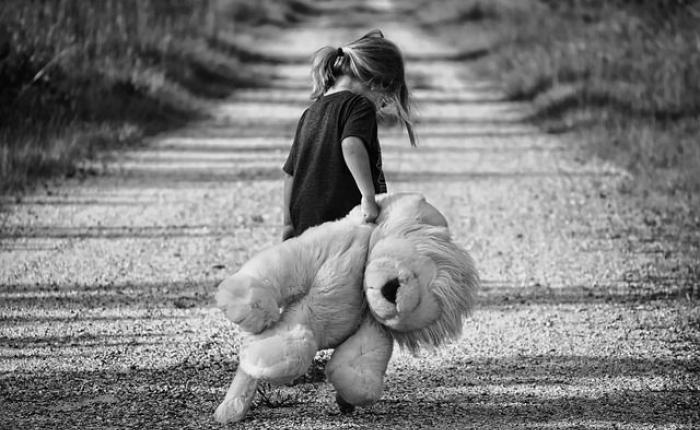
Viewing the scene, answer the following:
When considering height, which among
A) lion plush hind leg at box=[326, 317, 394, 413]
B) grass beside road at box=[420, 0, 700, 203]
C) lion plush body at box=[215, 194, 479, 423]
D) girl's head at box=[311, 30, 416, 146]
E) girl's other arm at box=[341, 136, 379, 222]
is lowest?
grass beside road at box=[420, 0, 700, 203]

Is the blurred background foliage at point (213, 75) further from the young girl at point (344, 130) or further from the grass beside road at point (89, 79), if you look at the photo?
the young girl at point (344, 130)

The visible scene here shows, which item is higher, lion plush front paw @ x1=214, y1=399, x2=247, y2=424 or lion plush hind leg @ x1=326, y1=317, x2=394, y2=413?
lion plush hind leg @ x1=326, y1=317, x2=394, y2=413

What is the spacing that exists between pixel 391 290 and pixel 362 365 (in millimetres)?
286

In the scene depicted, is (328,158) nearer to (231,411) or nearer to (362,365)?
(362,365)

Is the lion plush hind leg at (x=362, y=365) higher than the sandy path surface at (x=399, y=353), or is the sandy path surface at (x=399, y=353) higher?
the lion plush hind leg at (x=362, y=365)

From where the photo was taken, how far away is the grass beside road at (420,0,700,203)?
1101 centimetres

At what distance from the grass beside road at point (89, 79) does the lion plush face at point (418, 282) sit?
5.41 meters

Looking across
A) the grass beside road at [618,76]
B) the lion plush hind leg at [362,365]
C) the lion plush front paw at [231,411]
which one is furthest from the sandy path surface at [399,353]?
the grass beside road at [618,76]

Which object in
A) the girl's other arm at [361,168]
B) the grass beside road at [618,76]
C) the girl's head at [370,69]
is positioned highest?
the girl's head at [370,69]

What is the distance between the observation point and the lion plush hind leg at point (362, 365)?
13.8 feet

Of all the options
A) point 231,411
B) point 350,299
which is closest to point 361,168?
point 350,299

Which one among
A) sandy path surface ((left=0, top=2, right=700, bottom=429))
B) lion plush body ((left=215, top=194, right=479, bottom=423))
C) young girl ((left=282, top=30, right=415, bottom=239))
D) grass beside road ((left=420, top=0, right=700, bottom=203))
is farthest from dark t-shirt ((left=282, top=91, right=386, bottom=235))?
grass beside road ((left=420, top=0, right=700, bottom=203))

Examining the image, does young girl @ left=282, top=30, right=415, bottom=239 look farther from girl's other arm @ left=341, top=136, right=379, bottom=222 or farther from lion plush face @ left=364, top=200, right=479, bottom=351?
lion plush face @ left=364, top=200, right=479, bottom=351

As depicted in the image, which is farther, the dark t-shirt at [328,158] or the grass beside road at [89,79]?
the grass beside road at [89,79]
